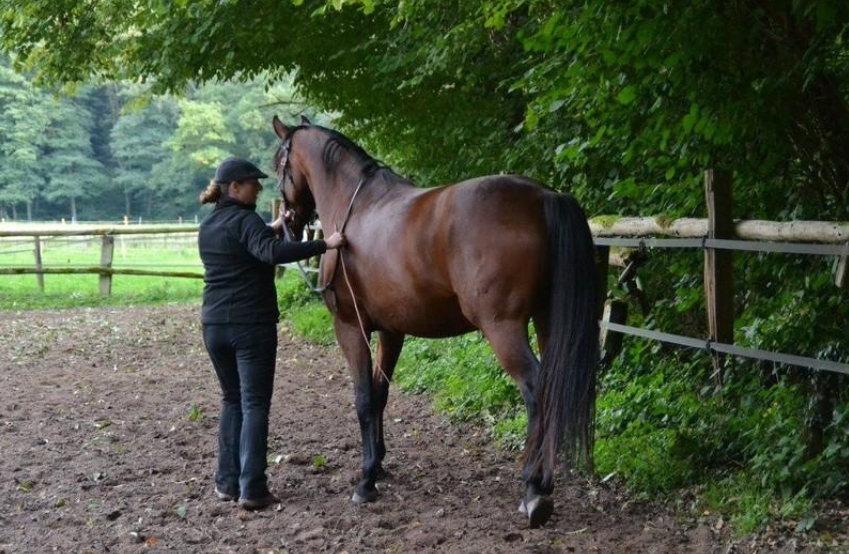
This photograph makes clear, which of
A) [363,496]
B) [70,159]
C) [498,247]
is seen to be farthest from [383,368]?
[70,159]

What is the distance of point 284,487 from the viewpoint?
212 inches

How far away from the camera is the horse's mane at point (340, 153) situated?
563 centimetres

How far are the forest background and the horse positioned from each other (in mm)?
916

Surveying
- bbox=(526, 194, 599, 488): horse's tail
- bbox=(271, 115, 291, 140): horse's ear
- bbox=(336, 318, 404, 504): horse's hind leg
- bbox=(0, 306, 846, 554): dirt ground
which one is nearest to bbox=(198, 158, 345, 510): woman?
bbox=(0, 306, 846, 554): dirt ground

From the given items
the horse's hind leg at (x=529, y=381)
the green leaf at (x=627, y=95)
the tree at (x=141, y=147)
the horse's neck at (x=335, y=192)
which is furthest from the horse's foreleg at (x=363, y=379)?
the tree at (x=141, y=147)

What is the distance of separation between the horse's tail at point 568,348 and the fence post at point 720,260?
1216 mm

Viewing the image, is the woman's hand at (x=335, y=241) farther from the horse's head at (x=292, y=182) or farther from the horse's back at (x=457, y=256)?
the horse's head at (x=292, y=182)

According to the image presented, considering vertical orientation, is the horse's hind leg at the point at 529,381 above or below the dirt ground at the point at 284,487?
above

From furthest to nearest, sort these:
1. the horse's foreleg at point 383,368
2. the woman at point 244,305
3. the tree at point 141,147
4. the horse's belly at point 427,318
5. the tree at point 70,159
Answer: the tree at point 141,147 → the tree at point 70,159 → the horse's foreleg at point 383,368 → the woman at point 244,305 → the horse's belly at point 427,318

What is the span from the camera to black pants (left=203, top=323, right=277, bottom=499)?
16.4 ft

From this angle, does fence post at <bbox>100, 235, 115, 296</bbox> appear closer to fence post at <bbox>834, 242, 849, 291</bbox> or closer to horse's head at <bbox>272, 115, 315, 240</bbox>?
horse's head at <bbox>272, 115, 315, 240</bbox>

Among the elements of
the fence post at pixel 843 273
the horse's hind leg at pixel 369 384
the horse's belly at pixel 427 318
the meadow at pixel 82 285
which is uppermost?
the fence post at pixel 843 273

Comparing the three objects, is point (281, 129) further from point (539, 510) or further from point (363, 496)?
point (539, 510)

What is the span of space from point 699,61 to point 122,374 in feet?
23.1
